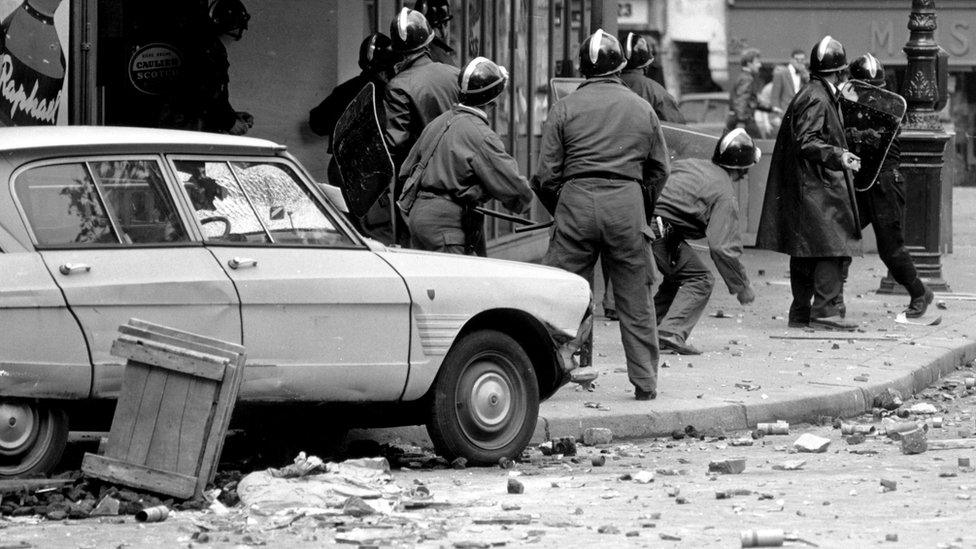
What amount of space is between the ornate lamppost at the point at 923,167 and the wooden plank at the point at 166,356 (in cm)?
942

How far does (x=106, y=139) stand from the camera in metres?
6.86

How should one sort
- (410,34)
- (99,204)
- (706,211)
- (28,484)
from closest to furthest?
(28,484)
(99,204)
(410,34)
(706,211)

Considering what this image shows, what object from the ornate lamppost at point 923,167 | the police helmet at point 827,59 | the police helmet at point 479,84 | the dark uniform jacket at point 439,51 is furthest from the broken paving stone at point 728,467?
the ornate lamppost at point 923,167

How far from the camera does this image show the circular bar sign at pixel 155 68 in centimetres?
1324

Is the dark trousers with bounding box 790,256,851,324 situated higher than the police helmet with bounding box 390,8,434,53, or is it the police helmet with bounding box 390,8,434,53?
the police helmet with bounding box 390,8,434,53

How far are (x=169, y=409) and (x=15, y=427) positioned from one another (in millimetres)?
532

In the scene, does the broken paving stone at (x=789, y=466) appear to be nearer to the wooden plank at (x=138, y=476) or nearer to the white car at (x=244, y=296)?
the white car at (x=244, y=296)

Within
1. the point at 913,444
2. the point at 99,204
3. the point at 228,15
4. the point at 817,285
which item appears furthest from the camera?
the point at 228,15

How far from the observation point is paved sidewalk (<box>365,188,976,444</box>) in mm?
8922

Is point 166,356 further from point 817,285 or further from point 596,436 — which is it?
point 817,285

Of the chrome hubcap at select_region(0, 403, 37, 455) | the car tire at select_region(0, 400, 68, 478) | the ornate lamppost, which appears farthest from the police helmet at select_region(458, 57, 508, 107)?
the ornate lamppost

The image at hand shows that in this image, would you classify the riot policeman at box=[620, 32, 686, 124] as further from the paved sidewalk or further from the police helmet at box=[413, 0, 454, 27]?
the paved sidewalk

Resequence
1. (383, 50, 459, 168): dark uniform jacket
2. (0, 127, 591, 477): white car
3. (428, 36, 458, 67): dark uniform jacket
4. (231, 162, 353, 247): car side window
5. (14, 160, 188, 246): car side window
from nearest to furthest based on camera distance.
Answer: (0, 127, 591, 477): white car → (14, 160, 188, 246): car side window → (231, 162, 353, 247): car side window → (383, 50, 459, 168): dark uniform jacket → (428, 36, 458, 67): dark uniform jacket

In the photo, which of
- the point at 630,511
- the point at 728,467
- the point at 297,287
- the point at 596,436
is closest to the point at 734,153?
the point at 596,436
